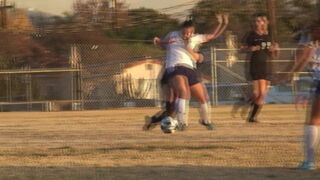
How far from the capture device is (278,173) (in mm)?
7918

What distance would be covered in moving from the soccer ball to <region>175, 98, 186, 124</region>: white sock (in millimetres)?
188

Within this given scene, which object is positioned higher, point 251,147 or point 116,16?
point 116,16

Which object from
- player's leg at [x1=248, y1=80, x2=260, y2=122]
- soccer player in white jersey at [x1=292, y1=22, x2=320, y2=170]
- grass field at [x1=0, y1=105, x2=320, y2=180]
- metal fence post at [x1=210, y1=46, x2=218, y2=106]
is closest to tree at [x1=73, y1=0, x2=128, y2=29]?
metal fence post at [x1=210, y1=46, x2=218, y2=106]

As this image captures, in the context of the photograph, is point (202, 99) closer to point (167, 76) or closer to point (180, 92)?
point (180, 92)

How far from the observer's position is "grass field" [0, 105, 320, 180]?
316 inches

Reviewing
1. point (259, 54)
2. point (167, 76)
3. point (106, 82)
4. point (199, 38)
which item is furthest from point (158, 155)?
point (106, 82)

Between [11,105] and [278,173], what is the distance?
2888 centimetres

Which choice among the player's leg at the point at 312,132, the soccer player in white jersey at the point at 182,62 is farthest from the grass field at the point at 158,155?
the soccer player in white jersey at the point at 182,62

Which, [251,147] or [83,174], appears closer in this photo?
[83,174]

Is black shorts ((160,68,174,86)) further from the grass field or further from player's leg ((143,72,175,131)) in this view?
the grass field

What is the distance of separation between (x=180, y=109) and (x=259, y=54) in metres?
2.28

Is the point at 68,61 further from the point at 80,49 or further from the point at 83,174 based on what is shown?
the point at 83,174

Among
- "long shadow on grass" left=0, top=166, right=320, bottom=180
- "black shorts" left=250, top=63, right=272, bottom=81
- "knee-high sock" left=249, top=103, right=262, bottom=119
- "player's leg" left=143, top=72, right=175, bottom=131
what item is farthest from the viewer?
"knee-high sock" left=249, top=103, right=262, bottom=119

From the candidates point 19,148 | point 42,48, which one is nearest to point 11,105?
point 42,48
